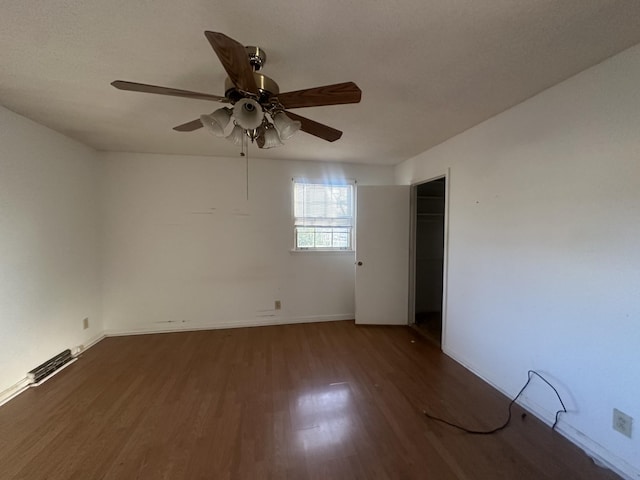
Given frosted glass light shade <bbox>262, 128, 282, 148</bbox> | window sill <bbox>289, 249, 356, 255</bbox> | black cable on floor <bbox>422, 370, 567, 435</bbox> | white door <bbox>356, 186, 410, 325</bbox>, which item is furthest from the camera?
window sill <bbox>289, 249, 356, 255</bbox>

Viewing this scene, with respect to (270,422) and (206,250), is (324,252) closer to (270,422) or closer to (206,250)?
(206,250)

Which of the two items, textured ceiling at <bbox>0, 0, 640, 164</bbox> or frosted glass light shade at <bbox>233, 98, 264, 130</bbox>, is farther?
frosted glass light shade at <bbox>233, 98, 264, 130</bbox>

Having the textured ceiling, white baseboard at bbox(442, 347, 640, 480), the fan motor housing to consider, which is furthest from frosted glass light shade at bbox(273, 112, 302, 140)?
white baseboard at bbox(442, 347, 640, 480)

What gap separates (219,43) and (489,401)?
2.91m

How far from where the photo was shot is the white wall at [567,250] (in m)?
1.46

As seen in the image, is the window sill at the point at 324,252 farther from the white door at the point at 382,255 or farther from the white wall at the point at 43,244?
the white wall at the point at 43,244

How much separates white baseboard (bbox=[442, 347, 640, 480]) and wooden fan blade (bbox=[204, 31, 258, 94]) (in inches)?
111

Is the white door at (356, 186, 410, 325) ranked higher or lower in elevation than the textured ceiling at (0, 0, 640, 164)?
lower

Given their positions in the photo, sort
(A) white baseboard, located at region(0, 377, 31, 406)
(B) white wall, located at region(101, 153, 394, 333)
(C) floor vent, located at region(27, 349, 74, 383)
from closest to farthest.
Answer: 1. (A) white baseboard, located at region(0, 377, 31, 406)
2. (C) floor vent, located at region(27, 349, 74, 383)
3. (B) white wall, located at region(101, 153, 394, 333)

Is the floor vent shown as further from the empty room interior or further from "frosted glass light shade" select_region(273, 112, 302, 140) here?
"frosted glass light shade" select_region(273, 112, 302, 140)

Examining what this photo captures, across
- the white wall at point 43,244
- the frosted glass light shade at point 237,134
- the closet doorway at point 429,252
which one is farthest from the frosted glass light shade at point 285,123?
the closet doorway at point 429,252

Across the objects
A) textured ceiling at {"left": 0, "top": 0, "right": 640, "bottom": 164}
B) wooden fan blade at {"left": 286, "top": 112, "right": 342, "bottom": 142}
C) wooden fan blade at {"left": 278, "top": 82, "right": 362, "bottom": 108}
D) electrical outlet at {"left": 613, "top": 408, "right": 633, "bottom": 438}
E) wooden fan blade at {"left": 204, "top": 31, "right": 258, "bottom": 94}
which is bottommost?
electrical outlet at {"left": 613, "top": 408, "right": 633, "bottom": 438}

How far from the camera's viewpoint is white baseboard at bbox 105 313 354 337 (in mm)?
3406

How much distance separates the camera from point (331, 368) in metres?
2.56
